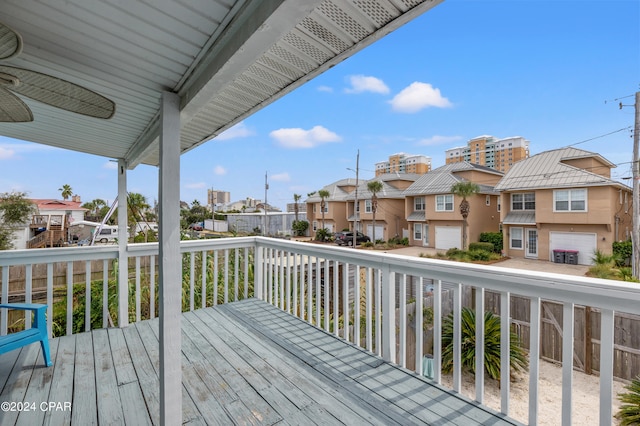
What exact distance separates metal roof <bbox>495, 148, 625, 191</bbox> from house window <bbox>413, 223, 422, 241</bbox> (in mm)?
5693

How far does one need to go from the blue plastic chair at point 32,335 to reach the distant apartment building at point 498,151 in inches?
1091

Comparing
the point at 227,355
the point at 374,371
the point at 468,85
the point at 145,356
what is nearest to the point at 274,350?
the point at 227,355

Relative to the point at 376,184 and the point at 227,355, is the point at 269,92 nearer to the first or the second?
the point at 227,355

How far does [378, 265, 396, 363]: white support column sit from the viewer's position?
7.16 ft

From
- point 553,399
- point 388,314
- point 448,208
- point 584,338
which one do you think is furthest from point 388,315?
point 448,208

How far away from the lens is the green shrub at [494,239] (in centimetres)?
1761

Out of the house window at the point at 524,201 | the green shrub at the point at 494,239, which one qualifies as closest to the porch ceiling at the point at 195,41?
the house window at the point at 524,201

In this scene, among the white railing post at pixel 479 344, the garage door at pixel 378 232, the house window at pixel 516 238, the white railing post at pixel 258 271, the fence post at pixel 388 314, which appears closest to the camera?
the white railing post at pixel 479 344

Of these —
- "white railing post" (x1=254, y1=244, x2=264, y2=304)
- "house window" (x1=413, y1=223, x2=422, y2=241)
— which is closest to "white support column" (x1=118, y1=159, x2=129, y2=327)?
"white railing post" (x1=254, y1=244, x2=264, y2=304)

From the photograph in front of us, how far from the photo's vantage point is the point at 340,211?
2611 cm

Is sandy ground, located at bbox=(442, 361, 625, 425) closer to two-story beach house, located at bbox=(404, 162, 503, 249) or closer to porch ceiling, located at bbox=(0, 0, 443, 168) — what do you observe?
porch ceiling, located at bbox=(0, 0, 443, 168)

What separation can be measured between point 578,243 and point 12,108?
19.2m

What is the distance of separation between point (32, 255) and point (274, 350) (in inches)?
92.8

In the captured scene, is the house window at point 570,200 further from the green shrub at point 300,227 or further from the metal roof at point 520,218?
the green shrub at point 300,227
